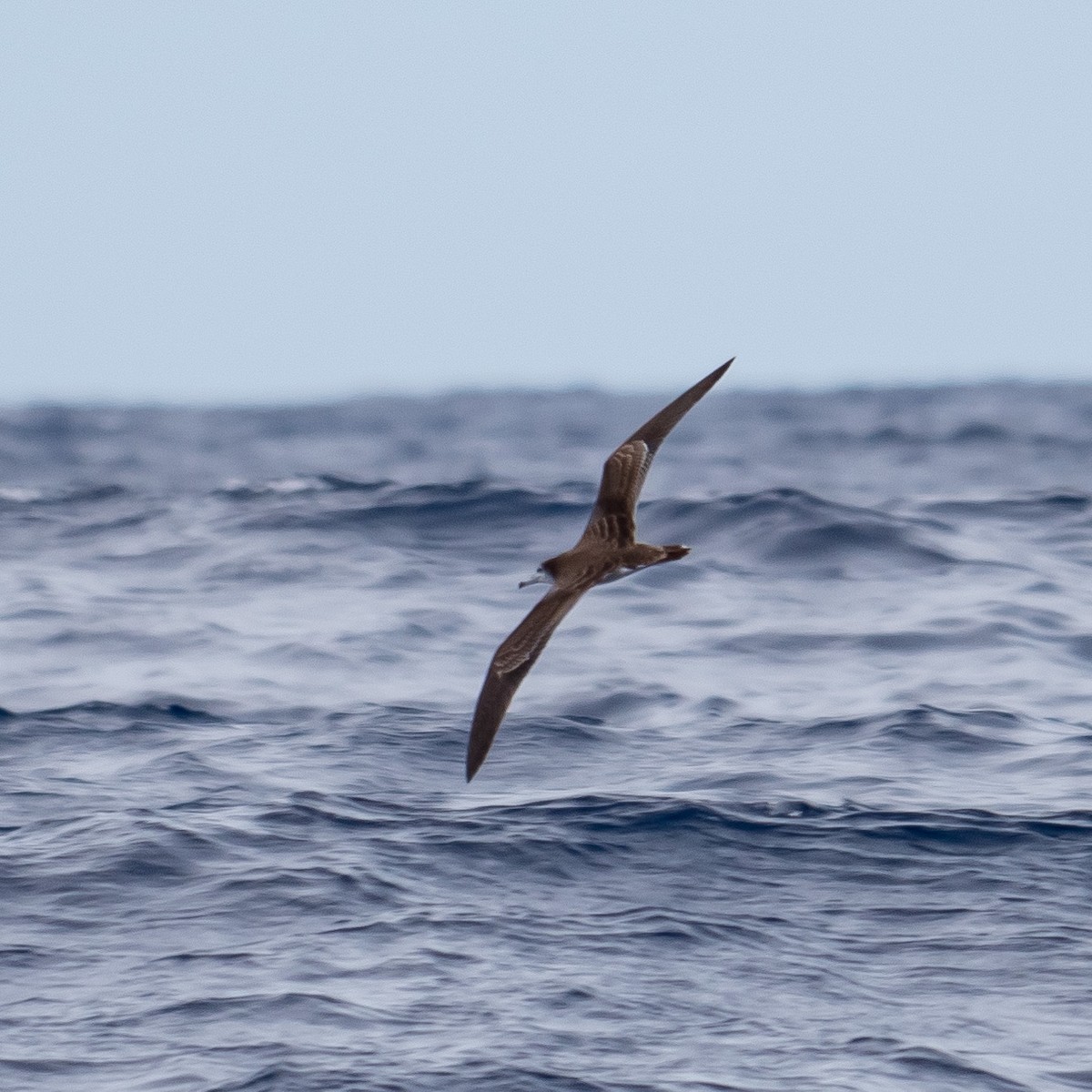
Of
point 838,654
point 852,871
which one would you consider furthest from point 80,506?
point 852,871

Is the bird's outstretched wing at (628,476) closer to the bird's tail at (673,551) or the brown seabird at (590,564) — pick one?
the brown seabird at (590,564)

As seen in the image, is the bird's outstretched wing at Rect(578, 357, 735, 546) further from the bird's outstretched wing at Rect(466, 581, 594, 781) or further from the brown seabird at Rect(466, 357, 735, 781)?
the bird's outstretched wing at Rect(466, 581, 594, 781)

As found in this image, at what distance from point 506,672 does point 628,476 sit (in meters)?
1.89

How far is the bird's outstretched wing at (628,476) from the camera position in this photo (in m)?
7.66

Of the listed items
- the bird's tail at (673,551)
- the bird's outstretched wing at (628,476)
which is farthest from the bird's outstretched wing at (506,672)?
the bird's outstretched wing at (628,476)

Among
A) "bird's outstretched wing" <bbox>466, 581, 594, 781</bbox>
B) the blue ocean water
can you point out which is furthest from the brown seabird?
the blue ocean water

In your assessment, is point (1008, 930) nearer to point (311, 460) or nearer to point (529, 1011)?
point (529, 1011)

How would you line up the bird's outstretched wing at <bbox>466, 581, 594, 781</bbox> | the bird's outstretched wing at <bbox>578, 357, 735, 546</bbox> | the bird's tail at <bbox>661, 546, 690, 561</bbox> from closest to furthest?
1. the bird's outstretched wing at <bbox>466, 581, 594, 781</bbox>
2. the bird's tail at <bbox>661, 546, 690, 561</bbox>
3. the bird's outstretched wing at <bbox>578, 357, 735, 546</bbox>

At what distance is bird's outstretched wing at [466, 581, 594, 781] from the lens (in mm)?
6000

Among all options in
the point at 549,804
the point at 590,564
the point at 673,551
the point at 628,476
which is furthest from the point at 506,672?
→ the point at 628,476

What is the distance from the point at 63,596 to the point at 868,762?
264 inches

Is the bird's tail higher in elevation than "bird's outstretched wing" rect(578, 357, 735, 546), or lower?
lower

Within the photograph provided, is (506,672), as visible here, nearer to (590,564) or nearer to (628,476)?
(590,564)

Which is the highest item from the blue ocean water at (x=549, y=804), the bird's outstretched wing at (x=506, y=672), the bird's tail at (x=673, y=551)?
the bird's tail at (x=673, y=551)
